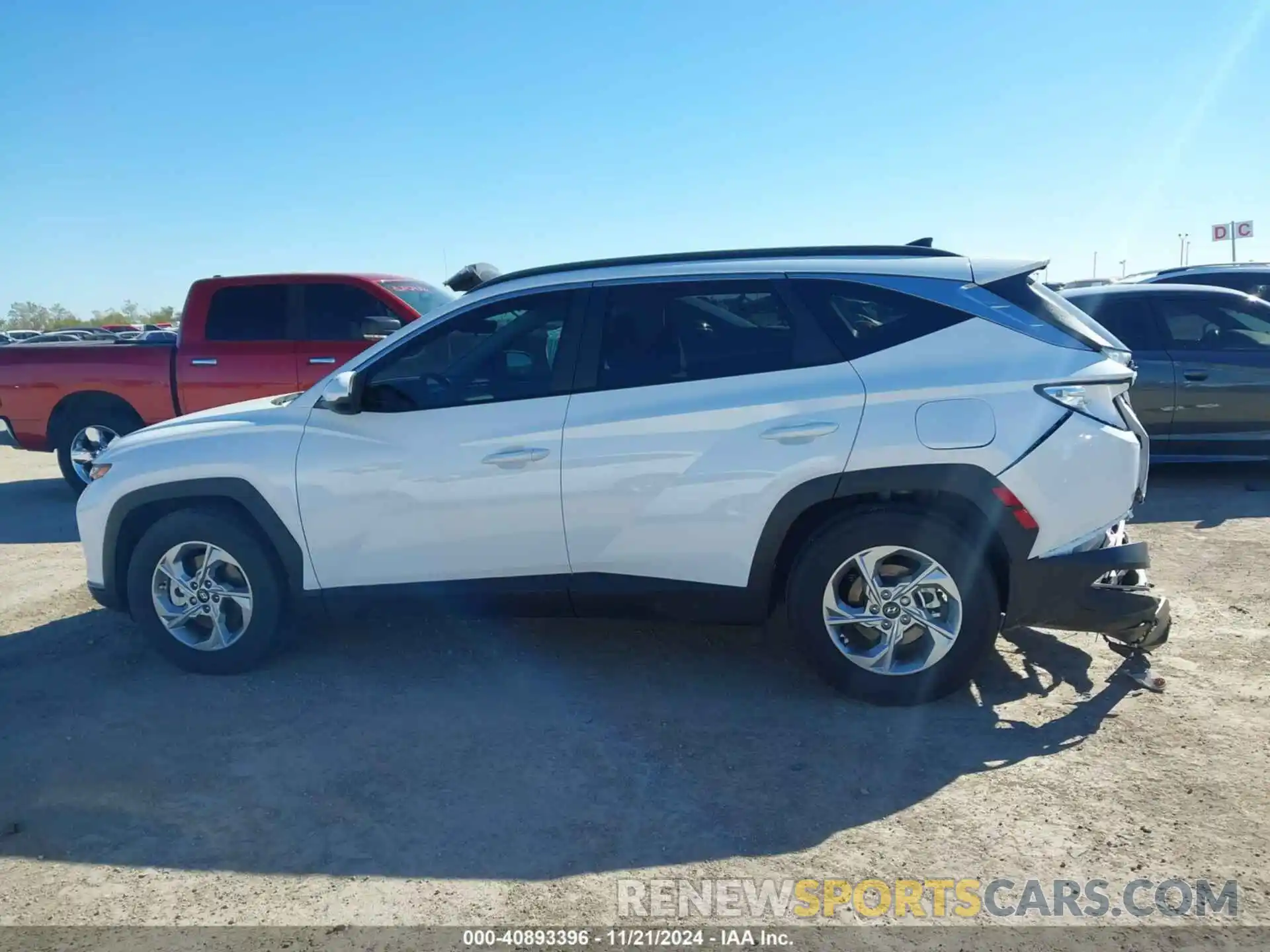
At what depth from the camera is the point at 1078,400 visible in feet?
13.2

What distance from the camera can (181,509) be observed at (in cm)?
499

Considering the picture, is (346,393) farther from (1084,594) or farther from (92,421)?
(92,421)

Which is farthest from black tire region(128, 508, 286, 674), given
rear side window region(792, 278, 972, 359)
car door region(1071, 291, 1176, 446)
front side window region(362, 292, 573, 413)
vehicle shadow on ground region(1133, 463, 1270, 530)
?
car door region(1071, 291, 1176, 446)

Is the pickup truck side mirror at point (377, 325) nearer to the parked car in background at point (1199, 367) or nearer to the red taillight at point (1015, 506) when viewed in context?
the red taillight at point (1015, 506)

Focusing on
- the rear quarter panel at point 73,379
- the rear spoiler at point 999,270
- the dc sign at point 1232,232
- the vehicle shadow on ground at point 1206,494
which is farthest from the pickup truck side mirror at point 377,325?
the dc sign at point 1232,232

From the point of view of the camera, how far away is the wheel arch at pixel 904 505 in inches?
160

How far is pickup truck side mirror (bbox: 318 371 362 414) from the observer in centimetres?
465

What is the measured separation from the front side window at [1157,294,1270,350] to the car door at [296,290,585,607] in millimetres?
6418

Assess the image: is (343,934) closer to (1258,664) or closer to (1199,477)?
(1258,664)

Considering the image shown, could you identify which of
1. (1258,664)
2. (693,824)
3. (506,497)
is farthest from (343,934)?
(1258,664)

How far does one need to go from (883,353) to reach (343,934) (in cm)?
297

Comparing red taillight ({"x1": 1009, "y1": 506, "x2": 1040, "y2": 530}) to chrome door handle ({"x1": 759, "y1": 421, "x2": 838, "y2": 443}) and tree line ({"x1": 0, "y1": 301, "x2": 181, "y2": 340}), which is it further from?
tree line ({"x1": 0, "y1": 301, "x2": 181, "y2": 340})

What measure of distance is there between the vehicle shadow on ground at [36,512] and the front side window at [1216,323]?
9.36m

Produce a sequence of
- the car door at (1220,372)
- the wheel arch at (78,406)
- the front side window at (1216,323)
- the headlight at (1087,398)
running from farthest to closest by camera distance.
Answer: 1. the wheel arch at (78,406)
2. the front side window at (1216,323)
3. the car door at (1220,372)
4. the headlight at (1087,398)
